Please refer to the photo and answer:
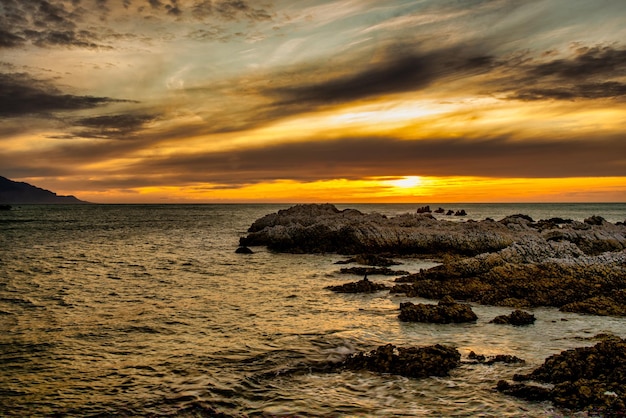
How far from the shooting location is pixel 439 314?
48.1ft

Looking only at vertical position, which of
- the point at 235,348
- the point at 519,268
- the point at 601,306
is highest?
the point at 519,268

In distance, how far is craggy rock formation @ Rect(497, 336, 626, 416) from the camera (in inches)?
319

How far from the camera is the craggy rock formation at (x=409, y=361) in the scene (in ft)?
33.2

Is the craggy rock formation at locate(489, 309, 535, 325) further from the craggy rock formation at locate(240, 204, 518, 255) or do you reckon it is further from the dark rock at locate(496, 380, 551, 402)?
the craggy rock formation at locate(240, 204, 518, 255)

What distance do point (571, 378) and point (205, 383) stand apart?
23.9 ft

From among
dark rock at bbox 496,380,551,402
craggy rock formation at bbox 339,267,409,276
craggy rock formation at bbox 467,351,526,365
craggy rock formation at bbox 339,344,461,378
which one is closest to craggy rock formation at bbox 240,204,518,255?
craggy rock formation at bbox 339,267,409,276

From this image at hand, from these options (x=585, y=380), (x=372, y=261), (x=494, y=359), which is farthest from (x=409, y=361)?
(x=372, y=261)

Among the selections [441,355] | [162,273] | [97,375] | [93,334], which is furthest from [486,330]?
[162,273]

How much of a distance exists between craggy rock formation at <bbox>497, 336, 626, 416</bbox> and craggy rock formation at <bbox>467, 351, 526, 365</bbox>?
0.76 meters

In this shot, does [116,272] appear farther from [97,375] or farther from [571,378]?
[571,378]

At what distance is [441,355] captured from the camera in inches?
418

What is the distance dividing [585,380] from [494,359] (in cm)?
227

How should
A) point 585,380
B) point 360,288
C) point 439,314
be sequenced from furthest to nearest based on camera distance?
point 360,288, point 439,314, point 585,380

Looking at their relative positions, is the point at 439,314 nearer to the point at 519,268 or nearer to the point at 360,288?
the point at 360,288
